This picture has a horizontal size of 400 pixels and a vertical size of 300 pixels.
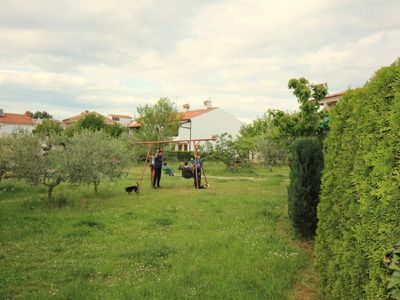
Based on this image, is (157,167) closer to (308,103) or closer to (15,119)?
(308,103)

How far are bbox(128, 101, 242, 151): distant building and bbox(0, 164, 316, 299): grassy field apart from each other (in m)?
48.3

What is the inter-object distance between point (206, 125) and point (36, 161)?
50.7 metres

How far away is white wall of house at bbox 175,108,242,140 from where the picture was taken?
61431 mm

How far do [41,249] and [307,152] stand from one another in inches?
231

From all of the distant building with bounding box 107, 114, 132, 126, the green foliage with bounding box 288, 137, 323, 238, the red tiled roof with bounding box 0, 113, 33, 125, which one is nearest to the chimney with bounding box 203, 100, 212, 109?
the distant building with bounding box 107, 114, 132, 126

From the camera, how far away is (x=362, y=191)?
3875 mm

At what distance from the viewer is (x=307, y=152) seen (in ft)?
26.3

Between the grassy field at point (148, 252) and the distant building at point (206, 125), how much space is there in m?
48.3

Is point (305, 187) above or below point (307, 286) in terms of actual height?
above

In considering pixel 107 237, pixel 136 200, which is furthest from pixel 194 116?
pixel 107 237

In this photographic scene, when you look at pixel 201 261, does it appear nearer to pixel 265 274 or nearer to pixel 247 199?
pixel 265 274

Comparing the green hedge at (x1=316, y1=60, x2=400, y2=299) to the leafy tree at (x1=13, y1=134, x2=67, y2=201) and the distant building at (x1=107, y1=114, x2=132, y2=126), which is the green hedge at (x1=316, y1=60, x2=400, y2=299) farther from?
the distant building at (x1=107, y1=114, x2=132, y2=126)

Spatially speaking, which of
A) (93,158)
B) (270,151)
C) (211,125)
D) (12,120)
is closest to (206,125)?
(211,125)

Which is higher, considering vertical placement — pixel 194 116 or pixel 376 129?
pixel 194 116
